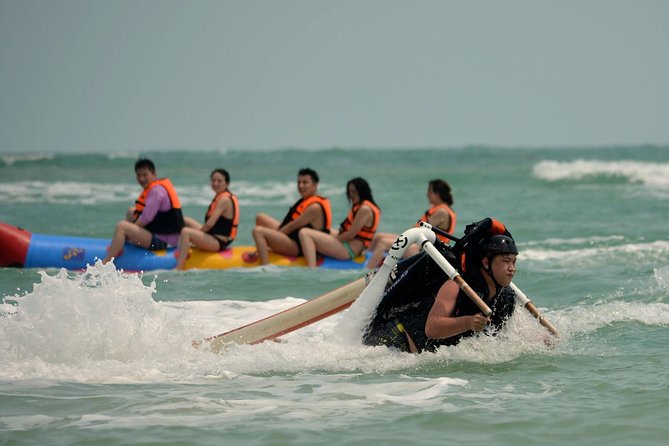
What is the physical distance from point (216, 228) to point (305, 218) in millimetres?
1080

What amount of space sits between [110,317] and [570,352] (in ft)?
9.58

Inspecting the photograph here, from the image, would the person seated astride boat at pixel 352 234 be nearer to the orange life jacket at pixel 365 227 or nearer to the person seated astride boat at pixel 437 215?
the orange life jacket at pixel 365 227

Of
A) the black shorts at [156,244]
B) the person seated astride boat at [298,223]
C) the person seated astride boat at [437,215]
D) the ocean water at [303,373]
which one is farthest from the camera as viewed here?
the black shorts at [156,244]

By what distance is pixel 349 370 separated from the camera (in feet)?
19.4

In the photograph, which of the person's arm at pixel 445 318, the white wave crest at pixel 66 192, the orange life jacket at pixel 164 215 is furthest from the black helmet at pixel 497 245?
the white wave crest at pixel 66 192

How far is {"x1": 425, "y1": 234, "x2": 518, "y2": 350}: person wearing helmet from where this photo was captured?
5.57 meters

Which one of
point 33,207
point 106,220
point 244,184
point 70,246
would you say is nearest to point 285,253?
point 70,246

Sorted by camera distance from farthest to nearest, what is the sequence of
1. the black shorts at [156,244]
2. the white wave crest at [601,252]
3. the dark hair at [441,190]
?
the white wave crest at [601,252], the black shorts at [156,244], the dark hair at [441,190]

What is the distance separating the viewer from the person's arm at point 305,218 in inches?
434

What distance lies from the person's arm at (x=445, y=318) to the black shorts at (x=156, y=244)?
6126 mm

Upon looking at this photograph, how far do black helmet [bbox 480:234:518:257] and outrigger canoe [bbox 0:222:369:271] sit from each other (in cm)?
546

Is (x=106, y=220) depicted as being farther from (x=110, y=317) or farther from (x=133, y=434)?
(x=133, y=434)

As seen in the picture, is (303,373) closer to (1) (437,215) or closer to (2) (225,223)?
(1) (437,215)

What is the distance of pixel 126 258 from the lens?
436 inches
